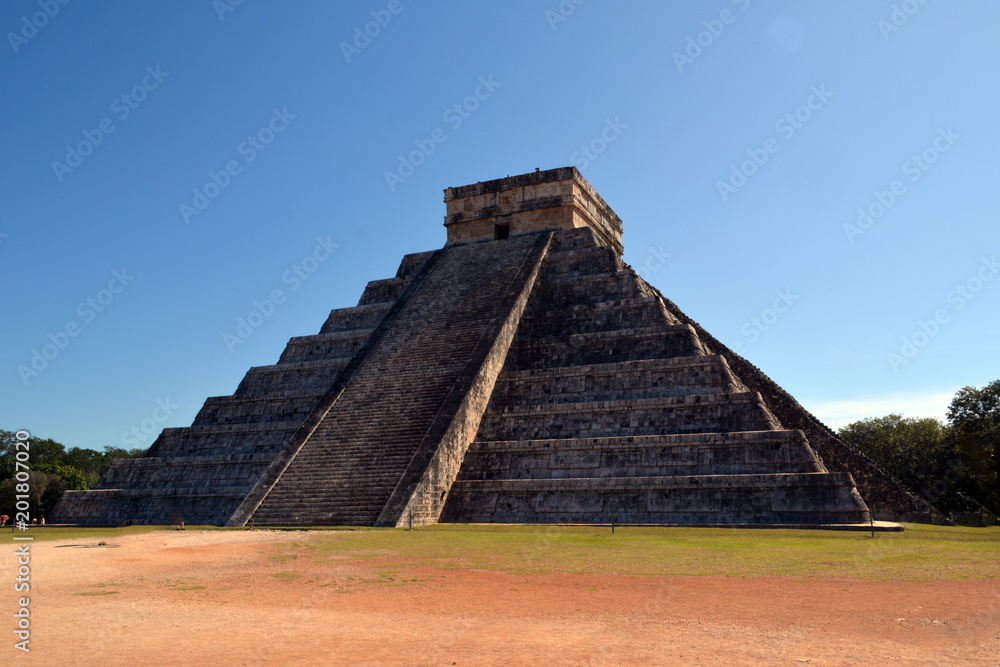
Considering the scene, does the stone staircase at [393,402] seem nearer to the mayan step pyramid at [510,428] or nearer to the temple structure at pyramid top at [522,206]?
the mayan step pyramid at [510,428]

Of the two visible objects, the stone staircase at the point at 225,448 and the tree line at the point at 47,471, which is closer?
the stone staircase at the point at 225,448

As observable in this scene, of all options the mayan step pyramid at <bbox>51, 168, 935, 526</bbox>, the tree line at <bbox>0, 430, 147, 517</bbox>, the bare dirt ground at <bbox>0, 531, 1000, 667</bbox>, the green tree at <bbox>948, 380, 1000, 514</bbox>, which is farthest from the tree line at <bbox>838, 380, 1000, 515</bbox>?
the tree line at <bbox>0, 430, 147, 517</bbox>

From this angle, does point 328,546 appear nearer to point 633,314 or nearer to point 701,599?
point 701,599

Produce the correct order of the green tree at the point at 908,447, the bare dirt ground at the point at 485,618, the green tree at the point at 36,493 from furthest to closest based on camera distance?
the green tree at the point at 36,493 < the green tree at the point at 908,447 < the bare dirt ground at the point at 485,618

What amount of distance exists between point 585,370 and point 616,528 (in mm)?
4467

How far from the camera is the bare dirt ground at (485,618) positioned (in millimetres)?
4121

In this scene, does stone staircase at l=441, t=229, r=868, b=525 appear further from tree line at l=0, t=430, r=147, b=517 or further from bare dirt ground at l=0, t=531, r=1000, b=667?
tree line at l=0, t=430, r=147, b=517

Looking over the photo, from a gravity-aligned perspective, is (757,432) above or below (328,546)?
above

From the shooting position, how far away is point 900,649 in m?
4.15

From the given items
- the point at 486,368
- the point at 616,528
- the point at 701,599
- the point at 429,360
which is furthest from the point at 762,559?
the point at 429,360

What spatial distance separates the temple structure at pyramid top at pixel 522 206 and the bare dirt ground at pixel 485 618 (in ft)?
53.4

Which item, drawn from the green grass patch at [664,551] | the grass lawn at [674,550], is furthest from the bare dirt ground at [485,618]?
the grass lawn at [674,550]

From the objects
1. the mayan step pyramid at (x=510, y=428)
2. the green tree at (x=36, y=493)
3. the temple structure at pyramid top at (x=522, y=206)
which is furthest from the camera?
the green tree at (x=36, y=493)

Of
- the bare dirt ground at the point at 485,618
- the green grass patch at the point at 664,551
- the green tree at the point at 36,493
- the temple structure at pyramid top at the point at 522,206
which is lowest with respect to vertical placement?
the bare dirt ground at the point at 485,618
